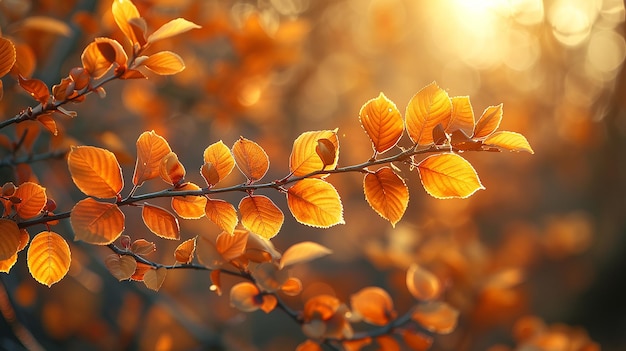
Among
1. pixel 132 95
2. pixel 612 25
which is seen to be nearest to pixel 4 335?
pixel 132 95

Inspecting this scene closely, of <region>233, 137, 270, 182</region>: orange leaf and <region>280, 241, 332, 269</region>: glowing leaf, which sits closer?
<region>233, 137, 270, 182</region>: orange leaf

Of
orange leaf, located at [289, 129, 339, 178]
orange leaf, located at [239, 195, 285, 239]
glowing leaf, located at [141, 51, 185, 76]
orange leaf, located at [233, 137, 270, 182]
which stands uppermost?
glowing leaf, located at [141, 51, 185, 76]

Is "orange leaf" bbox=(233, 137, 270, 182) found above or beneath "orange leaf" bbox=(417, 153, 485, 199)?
beneath

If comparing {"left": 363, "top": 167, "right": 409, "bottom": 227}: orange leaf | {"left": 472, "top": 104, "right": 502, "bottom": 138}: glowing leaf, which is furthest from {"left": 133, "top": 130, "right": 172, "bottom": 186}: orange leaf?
{"left": 472, "top": 104, "right": 502, "bottom": 138}: glowing leaf

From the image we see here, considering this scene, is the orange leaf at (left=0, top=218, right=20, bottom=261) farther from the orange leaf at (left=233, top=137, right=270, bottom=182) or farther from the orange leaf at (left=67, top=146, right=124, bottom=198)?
the orange leaf at (left=233, top=137, right=270, bottom=182)

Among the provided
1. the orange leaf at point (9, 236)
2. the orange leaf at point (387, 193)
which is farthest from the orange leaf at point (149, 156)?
the orange leaf at point (387, 193)

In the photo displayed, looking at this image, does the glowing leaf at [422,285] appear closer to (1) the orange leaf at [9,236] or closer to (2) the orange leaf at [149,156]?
(2) the orange leaf at [149,156]
